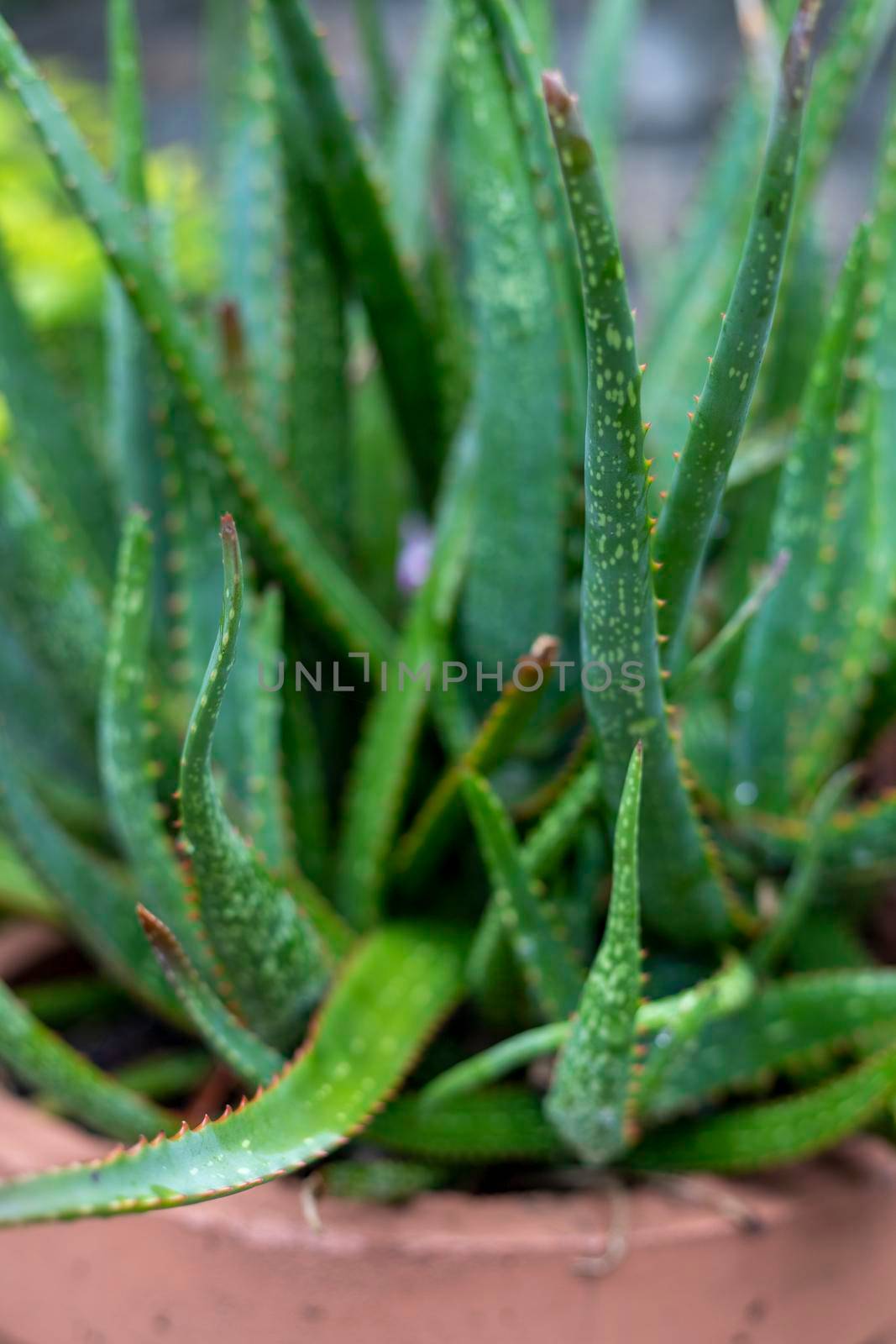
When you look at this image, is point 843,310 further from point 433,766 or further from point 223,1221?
point 223,1221

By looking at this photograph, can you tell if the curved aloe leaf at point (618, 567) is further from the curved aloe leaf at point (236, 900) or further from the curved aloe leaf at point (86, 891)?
the curved aloe leaf at point (86, 891)

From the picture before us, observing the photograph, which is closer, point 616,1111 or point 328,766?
point 616,1111

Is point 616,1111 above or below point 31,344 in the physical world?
below

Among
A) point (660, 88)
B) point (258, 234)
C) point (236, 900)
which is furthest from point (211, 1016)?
point (660, 88)

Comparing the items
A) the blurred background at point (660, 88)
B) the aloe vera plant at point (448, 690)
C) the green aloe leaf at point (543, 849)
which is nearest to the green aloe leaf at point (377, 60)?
the aloe vera plant at point (448, 690)

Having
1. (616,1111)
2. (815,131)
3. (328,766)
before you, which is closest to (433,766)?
(328,766)

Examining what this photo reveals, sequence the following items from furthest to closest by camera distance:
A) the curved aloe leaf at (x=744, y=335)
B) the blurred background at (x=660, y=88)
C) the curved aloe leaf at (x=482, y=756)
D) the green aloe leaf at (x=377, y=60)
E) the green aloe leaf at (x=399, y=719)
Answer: the blurred background at (x=660, y=88), the green aloe leaf at (x=377, y=60), the green aloe leaf at (x=399, y=719), the curved aloe leaf at (x=482, y=756), the curved aloe leaf at (x=744, y=335)
